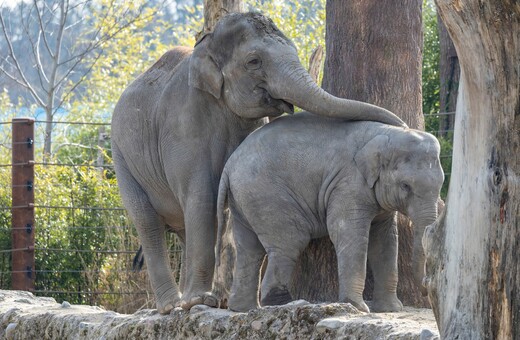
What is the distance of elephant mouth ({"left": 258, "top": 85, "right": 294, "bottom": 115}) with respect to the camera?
25.7 ft

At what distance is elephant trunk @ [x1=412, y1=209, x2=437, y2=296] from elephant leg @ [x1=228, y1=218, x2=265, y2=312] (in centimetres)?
97

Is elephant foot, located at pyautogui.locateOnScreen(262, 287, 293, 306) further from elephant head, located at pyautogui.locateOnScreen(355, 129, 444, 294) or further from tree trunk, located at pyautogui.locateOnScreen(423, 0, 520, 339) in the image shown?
tree trunk, located at pyautogui.locateOnScreen(423, 0, 520, 339)

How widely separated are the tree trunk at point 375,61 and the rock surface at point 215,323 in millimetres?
985

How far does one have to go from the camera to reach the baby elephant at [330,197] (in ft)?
23.8

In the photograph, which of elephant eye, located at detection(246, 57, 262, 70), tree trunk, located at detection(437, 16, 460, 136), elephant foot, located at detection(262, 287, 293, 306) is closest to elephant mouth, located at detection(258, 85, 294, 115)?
elephant eye, located at detection(246, 57, 262, 70)

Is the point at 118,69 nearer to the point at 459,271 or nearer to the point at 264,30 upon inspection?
the point at 264,30

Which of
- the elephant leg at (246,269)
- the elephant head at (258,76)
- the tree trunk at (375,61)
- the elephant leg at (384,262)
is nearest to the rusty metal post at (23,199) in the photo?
the tree trunk at (375,61)

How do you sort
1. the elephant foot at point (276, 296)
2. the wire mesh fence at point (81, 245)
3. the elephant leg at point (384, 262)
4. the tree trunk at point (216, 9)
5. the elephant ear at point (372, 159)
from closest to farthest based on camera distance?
1. the elephant ear at point (372, 159)
2. the elephant foot at point (276, 296)
3. the elephant leg at point (384, 262)
4. the tree trunk at point (216, 9)
5. the wire mesh fence at point (81, 245)

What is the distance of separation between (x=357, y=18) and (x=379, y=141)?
5.37 ft

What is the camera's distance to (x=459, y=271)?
5.24 meters

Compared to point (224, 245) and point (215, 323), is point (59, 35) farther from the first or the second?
point (215, 323)

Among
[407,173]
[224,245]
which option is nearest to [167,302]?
[224,245]

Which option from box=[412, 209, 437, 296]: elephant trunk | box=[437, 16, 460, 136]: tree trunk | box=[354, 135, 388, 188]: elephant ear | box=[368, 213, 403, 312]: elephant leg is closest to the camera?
box=[412, 209, 437, 296]: elephant trunk

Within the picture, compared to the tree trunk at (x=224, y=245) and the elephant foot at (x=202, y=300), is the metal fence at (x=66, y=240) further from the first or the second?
the elephant foot at (x=202, y=300)
